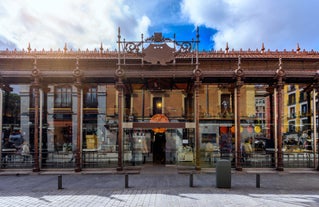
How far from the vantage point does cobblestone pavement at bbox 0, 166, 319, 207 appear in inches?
297

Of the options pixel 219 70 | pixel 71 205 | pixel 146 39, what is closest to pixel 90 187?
pixel 71 205

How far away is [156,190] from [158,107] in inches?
261

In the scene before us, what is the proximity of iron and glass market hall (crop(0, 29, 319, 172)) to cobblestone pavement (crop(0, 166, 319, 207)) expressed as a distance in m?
1.50

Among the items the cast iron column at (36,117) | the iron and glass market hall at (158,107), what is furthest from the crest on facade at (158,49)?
the cast iron column at (36,117)

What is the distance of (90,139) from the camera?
14.2 m

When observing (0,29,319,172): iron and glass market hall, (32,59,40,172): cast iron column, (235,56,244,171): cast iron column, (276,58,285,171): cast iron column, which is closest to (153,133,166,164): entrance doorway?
(0,29,319,172): iron and glass market hall

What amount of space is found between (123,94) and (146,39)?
11.2 feet

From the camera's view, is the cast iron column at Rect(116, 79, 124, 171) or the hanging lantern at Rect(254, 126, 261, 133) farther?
the hanging lantern at Rect(254, 126, 261, 133)

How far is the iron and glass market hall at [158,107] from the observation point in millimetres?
13258

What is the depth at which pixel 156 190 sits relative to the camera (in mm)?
8984

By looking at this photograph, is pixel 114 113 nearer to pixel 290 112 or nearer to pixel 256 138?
pixel 256 138

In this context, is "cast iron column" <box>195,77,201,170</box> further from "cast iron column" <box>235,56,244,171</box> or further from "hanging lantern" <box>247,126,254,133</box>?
"hanging lantern" <box>247,126,254,133</box>

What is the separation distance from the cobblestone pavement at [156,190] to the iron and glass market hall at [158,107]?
59.1 inches

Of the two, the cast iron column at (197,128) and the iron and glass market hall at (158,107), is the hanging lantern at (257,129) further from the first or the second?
the cast iron column at (197,128)
